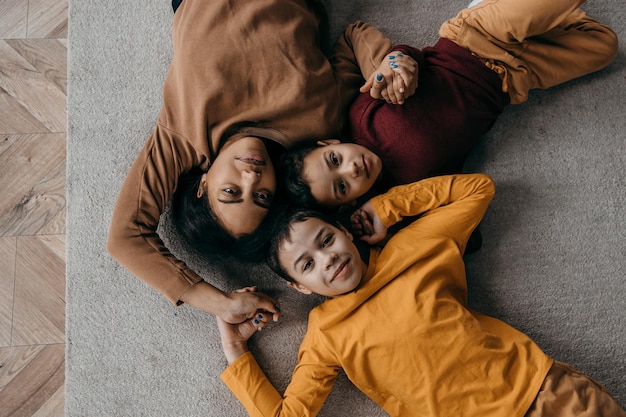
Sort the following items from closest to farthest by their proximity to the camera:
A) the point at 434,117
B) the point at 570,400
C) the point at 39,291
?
1. the point at 570,400
2. the point at 434,117
3. the point at 39,291

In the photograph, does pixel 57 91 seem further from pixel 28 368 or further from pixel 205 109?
pixel 28 368

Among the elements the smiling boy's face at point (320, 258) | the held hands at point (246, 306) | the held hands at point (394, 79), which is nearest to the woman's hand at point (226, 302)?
the held hands at point (246, 306)

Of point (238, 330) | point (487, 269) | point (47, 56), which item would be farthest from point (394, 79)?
point (47, 56)

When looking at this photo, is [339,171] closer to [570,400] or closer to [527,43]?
[527,43]

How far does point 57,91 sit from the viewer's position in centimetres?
110

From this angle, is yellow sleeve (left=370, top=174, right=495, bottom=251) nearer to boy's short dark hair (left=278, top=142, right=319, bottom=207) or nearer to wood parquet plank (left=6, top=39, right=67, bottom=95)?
boy's short dark hair (left=278, top=142, right=319, bottom=207)

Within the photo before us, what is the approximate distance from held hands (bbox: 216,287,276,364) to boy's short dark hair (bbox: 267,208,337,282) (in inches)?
4.3

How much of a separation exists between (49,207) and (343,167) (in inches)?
26.0

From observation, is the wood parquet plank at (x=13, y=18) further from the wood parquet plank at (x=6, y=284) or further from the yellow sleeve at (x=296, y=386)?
the yellow sleeve at (x=296, y=386)

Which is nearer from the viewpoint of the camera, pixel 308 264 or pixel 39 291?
pixel 308 264

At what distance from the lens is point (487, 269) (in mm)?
990

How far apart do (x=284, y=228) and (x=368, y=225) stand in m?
0.18

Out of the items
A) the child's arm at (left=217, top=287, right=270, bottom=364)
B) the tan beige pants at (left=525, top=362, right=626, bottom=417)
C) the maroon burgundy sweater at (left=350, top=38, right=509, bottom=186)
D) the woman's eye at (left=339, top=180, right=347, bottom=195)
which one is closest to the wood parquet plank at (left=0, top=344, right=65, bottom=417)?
the child's arm at (left=217, top=287, right=270, bottom=364)

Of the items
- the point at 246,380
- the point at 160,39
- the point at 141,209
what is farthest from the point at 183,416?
the point at 160,39
